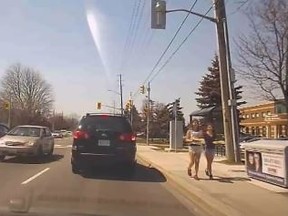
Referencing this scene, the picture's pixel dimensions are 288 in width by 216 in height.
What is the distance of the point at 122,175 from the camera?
16.4 metres

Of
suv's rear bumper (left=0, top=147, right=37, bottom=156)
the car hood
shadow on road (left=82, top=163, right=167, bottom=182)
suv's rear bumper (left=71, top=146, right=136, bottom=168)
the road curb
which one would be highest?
the car hood

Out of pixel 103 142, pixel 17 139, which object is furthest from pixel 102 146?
pixel 17 139

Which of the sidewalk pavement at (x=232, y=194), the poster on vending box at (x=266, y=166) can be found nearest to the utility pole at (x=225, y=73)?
the sidewalk pavement at (x=232, y=194)

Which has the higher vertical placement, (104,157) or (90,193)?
(104,157)

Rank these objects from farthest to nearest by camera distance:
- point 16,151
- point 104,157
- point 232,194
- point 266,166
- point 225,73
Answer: point 225,73, point 16,151, point 104,157, point 266,166, point 232,194

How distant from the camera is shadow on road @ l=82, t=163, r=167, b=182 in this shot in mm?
15594

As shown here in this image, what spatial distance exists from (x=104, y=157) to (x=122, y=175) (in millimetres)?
1016

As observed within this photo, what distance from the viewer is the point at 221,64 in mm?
21938

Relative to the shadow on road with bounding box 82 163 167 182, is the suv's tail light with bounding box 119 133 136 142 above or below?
above

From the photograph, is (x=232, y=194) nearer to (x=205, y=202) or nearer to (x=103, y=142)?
(x=205, y=202)

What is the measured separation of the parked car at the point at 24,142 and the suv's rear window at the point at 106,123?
4.78m

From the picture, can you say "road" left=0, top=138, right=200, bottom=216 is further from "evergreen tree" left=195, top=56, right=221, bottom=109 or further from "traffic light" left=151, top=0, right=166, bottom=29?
"evergreen tree" left=195, top=56, right=221, bottom=109

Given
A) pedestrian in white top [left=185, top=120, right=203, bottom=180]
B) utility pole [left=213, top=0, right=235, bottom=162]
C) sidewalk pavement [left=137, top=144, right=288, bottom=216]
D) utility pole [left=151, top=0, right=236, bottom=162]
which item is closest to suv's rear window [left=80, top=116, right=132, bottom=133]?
sidewalk pavement [left=137, top=144, right=288, bottom=216]

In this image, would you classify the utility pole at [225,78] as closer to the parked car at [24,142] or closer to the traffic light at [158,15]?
the traffic light at [158,15]
